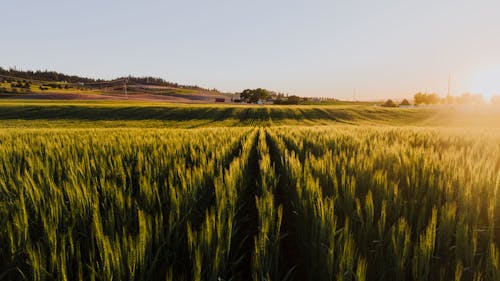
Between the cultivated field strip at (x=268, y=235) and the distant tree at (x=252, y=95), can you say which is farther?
the distant tree at (x=252, y=95)

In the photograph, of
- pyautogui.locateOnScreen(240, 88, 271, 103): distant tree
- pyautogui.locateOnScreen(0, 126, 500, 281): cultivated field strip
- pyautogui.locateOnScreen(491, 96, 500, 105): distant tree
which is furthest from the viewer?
pyautogui.locateOnScreen(240, 88, 271, 103): distant tree

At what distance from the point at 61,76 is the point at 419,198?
238 meters

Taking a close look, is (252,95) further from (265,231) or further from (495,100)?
(265,231)

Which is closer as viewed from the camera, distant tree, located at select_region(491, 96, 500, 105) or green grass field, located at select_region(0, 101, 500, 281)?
green grass field, located at select_region(0, 101, 500, 281)

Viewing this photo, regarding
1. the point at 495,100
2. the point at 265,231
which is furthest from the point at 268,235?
the point at 495,100

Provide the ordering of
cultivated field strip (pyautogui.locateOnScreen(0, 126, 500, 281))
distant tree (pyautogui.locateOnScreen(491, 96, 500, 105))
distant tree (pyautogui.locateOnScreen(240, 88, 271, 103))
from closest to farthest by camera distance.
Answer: cultivated field strip (pyautogui.locateOnScreen(0, 126, 500, 281)) → distant tree (pyautogui.locateOnScreen(491, 96, 500, 105)) → distant tree (pyautogui.locateOnScreen(240, 88, 271, 103))

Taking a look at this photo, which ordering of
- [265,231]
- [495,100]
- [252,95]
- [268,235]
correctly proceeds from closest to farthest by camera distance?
[265,231] → [268,235] → [495,100] → [252,95]

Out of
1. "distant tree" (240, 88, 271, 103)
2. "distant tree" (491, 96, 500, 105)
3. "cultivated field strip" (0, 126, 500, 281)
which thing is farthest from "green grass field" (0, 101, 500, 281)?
"distant tree" (240, 88, 271, 103)

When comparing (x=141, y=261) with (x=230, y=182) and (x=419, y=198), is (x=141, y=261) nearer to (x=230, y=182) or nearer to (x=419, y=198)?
(x=230, y=182)

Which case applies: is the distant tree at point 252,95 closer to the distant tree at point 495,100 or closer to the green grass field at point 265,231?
the distant tree at point 495,100

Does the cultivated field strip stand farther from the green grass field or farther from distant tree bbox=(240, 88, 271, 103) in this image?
distant tree bbox=(240, 88, 271, 103)

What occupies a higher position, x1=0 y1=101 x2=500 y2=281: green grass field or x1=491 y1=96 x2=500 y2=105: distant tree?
x1=491 y1=96 x2=500 y2=105: distant tree

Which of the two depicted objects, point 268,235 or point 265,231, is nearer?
point 265,231

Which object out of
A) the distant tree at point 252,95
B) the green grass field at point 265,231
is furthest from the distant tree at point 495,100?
the green grass field at point 265,231
